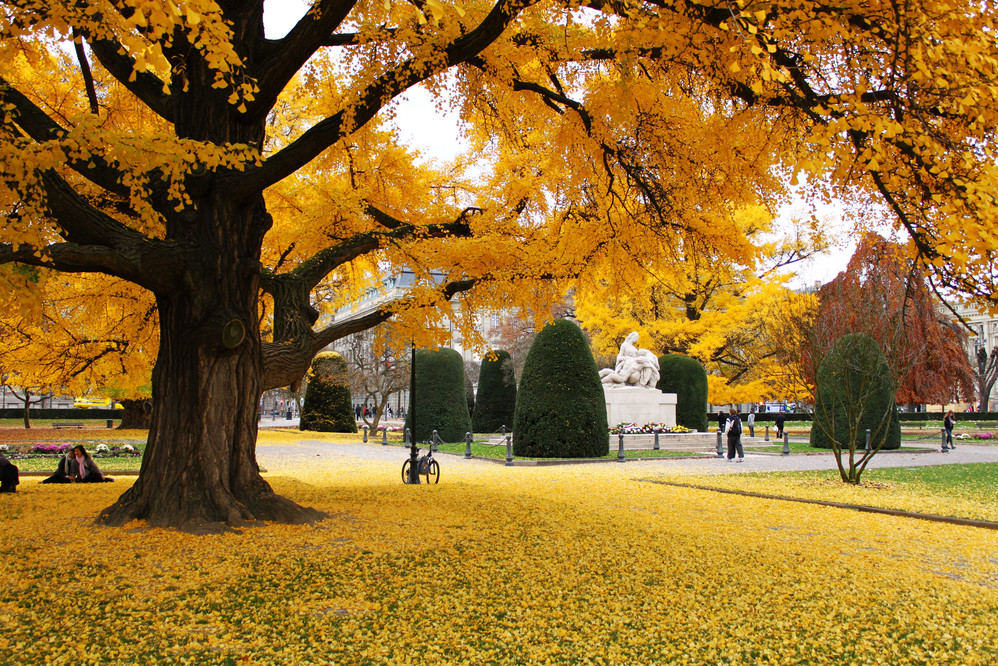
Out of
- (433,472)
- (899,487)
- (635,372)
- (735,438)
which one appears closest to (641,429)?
(635,372)

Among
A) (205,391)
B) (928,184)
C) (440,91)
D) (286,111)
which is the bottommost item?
(205,391)

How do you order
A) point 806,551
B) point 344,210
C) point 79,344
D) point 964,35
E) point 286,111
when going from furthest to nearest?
point 79,344 → point 286,111 → point 344,210 → point 806,551 → point 964,35

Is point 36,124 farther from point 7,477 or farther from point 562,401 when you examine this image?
point 562,401

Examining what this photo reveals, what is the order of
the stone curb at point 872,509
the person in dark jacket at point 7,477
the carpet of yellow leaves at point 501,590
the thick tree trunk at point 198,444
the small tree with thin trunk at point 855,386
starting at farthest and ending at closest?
the small tree with thin trunk at point 855,386
the person in dark jacket at point 7,477
the stone curb at point 872,509
the thick tree trunk at point 198,444
the carpet of yellow leaves at point 501,590

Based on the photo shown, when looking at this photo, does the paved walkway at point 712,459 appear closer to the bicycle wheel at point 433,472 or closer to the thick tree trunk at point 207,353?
the bicycle wheel at point 433,472

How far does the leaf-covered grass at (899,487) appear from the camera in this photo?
430 inches

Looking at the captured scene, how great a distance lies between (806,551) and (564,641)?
396 cm

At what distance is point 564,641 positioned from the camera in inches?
183

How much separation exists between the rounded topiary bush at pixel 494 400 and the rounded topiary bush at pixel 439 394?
200 inches

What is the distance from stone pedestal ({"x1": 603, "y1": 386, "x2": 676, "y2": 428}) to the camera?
26.1 metres

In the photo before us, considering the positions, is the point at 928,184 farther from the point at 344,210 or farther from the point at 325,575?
the point at 344,210

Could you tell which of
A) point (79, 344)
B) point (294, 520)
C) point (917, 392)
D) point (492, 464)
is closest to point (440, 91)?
point (294, 520)

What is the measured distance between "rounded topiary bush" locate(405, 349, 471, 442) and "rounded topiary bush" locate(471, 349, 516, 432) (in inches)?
200

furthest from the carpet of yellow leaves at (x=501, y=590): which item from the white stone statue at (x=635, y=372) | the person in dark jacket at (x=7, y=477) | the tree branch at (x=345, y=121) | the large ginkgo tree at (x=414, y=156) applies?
the white stone statue at (x=635, y=372)
